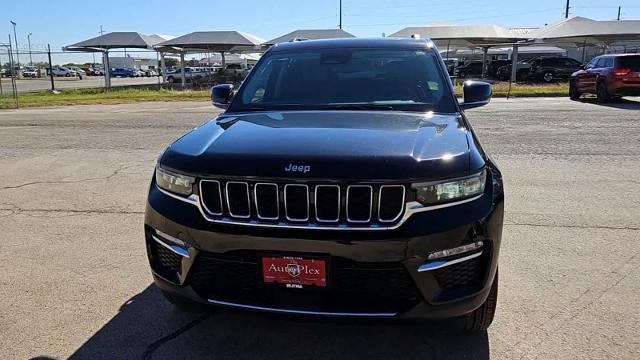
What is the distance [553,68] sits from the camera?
3406 centimetres

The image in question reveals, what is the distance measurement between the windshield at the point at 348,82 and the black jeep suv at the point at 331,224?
87 cm

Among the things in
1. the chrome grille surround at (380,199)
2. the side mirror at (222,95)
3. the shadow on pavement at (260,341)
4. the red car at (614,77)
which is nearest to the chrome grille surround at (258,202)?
the chrome grille surround at (380,199)

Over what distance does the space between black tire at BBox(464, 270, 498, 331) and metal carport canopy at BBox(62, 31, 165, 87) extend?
36565 millimetres

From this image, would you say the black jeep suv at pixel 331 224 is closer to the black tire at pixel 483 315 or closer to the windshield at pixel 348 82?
the black tire at pixel 483 315

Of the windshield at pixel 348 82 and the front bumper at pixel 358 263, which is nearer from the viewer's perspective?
the front bumper at pixel 358 263

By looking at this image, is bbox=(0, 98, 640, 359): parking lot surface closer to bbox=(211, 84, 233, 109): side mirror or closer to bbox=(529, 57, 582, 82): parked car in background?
Result: bbox=(211, 84, 233, 109): side mirror

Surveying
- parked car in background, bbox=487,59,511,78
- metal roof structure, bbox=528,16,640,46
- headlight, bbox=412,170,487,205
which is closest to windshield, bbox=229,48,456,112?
headlight, bbox=412,170,487,205

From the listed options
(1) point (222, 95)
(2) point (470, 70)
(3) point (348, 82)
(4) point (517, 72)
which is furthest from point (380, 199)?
(2) point (470, 70)

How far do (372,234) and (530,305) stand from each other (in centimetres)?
164

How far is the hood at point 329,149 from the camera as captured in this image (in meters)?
2.52

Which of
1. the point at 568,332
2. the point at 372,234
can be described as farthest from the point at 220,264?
the point at 568,332

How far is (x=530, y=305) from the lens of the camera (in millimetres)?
3498

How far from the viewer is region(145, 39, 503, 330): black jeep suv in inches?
97.5

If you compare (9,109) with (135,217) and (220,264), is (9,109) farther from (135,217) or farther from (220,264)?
(220,264)
